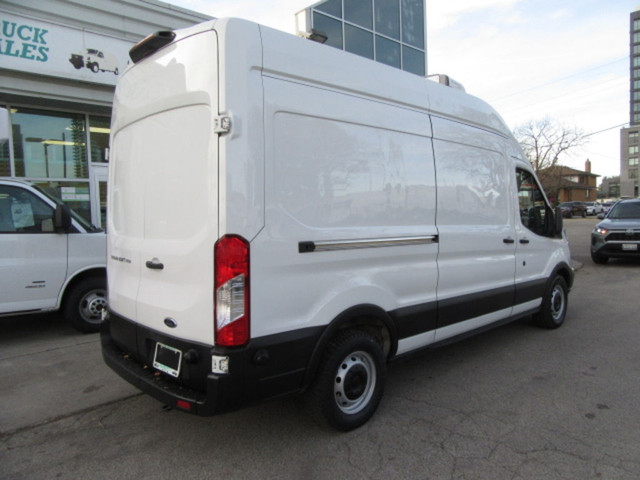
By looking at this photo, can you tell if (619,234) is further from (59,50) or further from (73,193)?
(59,50)

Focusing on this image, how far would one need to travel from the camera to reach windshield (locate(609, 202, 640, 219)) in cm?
1148

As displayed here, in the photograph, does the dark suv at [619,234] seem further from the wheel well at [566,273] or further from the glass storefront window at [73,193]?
the glass storefront window at [73,193]

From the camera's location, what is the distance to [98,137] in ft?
30.1

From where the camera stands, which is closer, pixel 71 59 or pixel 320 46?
pixel 320 46

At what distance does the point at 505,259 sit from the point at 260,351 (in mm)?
3077

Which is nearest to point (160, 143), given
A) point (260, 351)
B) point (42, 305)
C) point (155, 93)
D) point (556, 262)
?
point (155, 93)

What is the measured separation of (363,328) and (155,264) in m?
1.53

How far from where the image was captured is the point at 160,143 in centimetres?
293

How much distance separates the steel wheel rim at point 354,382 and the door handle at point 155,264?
1.35m

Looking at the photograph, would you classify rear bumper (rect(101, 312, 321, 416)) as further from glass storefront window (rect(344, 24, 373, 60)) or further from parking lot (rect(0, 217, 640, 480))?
glass storefront window (rect(344, 24, 373, 60))

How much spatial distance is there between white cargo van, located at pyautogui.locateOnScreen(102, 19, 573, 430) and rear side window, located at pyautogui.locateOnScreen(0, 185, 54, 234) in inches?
88.1

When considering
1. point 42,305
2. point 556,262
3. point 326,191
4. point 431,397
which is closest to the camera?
point 326,191

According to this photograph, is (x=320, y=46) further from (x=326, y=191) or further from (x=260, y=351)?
(x=260, y=351)

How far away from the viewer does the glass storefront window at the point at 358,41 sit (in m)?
13.1
